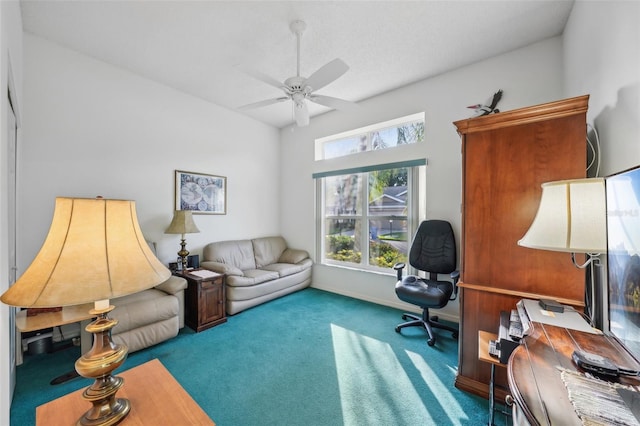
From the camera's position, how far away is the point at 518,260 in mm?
1658

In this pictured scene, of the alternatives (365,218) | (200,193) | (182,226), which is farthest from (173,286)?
(365,218)

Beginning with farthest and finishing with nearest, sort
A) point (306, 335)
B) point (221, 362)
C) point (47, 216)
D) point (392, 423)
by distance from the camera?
point (306, 335), point (47, 216), point (221, 362), point (392, 423)

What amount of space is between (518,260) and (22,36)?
4.50 m

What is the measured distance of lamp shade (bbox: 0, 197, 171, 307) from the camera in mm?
663

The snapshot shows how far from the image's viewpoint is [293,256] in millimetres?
4359

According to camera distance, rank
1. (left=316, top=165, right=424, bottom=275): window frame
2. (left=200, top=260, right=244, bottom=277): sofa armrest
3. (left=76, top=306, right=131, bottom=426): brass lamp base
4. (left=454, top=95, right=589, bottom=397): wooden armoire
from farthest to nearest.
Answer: (left=316, top=165, right=424, bottom=275): window frame, (left=200, top=260, right=244, bottom=277): sofa armrest, (left=454, top=95, right=589, bottom=397): wooden armoire, (left=76, top=306, right=131, bottom=426): brass lamp base

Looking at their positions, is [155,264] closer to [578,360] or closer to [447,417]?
[578,360]

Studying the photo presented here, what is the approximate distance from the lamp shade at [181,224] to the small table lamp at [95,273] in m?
2.42

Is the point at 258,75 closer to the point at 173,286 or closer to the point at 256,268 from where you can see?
the point at 173,286

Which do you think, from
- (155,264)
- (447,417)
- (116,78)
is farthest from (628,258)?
(116,78)

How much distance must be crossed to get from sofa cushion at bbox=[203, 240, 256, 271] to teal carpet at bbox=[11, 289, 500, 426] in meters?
0.97

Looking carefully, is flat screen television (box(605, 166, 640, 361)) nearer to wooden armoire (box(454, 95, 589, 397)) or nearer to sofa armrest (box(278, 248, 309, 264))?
wooden armoire (box(454, 95, 589, 397))

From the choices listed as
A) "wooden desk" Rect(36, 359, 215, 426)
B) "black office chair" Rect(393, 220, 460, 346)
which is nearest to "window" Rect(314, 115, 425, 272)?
"black office chair" Rect(393, 220, 460, 346)

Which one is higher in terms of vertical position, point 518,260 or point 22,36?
point 22,36
